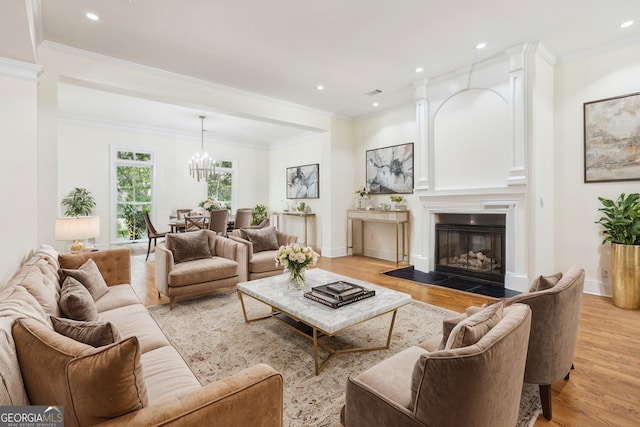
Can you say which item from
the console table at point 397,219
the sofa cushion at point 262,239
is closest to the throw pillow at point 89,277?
the sofa cushion at point 262,239

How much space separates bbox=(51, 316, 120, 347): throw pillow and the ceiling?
9.59 ft

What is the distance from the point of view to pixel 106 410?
933mm

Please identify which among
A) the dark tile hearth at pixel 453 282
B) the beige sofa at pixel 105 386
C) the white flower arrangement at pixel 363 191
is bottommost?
the dark tile hearth at pixel 453 282

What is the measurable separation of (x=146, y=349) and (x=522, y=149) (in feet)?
14.5

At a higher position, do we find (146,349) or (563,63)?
(563,63)

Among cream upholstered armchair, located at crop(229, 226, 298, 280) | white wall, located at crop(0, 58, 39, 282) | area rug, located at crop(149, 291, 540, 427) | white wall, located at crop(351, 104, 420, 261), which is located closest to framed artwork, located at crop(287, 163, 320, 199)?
white wall, located at crop(351, 104, 420, 261)

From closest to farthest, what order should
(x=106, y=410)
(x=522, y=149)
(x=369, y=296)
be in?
(x=106, y=410), (x=369, y=296), (x=522, y=149)

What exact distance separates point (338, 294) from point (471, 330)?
1405mm

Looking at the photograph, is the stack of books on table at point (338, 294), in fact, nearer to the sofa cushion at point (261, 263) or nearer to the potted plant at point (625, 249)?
the sofa cushion at point (261, 263)

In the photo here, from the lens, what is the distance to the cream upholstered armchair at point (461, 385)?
40.9 inches

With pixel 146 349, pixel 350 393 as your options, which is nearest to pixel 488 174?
pixel 350 393

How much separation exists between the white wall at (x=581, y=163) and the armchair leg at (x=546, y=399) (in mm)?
3017

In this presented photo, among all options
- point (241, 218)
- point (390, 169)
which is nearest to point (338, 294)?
point (390, 169)

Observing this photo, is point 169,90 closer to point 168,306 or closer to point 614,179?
point 168,306
